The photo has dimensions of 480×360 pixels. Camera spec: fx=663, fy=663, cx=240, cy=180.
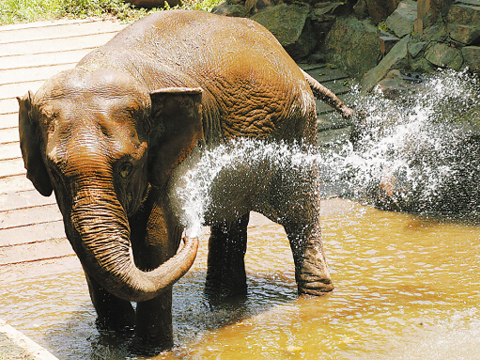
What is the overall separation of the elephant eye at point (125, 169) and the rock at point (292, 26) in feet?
23.2

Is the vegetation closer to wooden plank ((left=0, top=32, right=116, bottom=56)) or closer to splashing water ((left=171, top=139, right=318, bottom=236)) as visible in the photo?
wooden plank ((left=0, top=32, right=116, bottom=56))

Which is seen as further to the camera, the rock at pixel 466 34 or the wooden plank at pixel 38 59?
the wooden plank at pixel 38 59

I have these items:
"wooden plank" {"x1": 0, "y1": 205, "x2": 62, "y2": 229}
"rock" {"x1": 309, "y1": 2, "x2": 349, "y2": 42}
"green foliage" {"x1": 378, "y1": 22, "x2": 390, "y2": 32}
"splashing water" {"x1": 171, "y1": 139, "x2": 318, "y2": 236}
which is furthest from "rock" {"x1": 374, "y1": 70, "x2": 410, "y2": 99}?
"wooden plank" {"x1": 0, "y1": 205, "x2": 62, "y2": 229}

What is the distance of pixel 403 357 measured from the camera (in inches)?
164

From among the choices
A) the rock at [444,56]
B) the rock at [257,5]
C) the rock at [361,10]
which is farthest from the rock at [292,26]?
the rock at [444,56]

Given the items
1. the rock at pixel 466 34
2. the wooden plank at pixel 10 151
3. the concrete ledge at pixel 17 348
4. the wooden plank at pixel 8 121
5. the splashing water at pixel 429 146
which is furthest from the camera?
the wooden plank at pixel 8 121

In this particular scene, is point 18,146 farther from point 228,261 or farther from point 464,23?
point 464,23

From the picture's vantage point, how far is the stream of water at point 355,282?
4484 millimetres

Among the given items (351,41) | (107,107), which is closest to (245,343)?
(107,107)

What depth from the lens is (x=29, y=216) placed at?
23.5 ft

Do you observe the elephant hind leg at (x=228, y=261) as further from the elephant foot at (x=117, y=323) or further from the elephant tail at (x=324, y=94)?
the elephant tail at (x=324, y=94)

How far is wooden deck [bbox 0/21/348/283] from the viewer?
21.7ft

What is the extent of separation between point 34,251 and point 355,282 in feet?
10.6

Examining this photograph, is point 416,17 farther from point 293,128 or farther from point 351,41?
point 293,128
